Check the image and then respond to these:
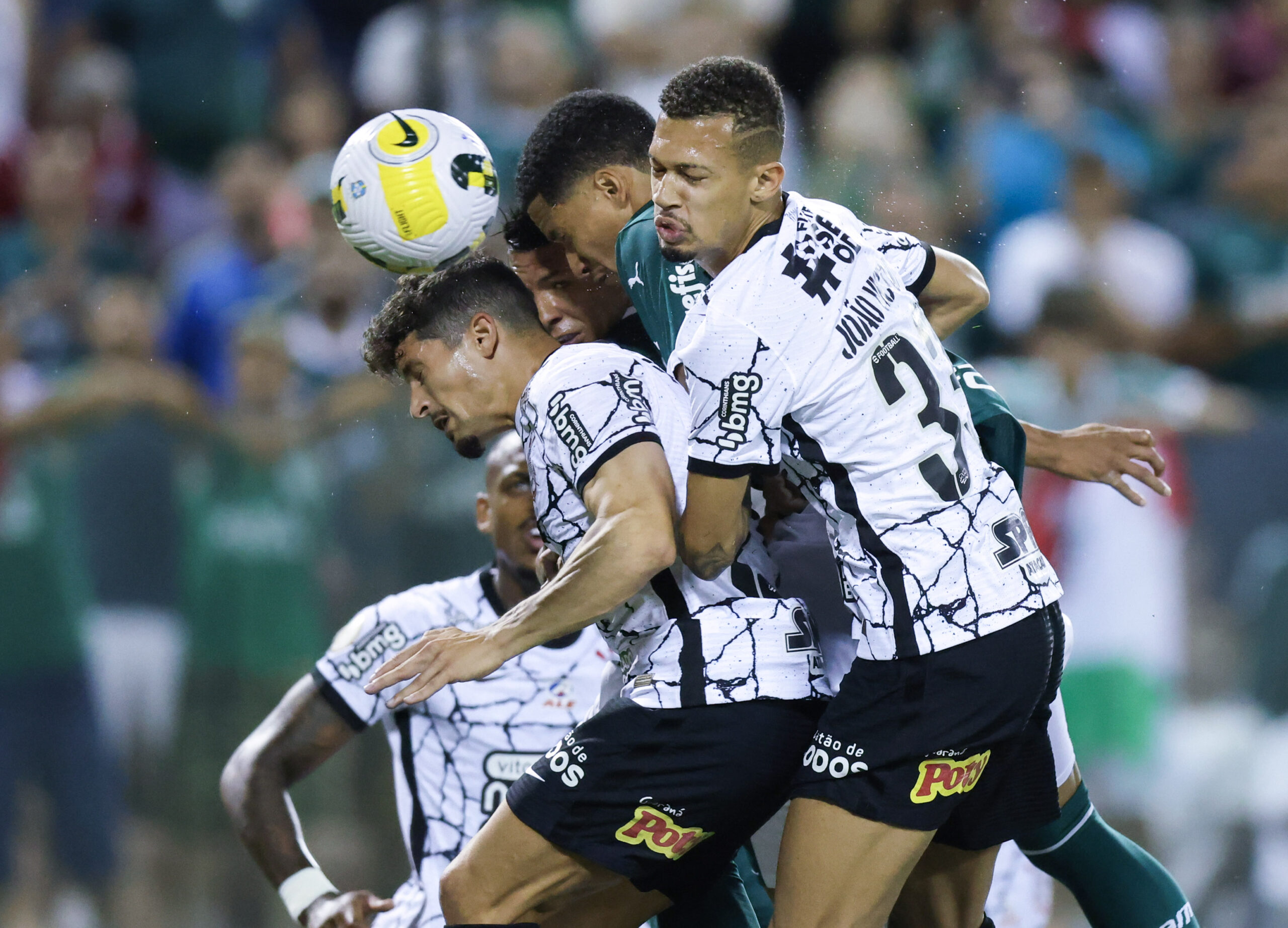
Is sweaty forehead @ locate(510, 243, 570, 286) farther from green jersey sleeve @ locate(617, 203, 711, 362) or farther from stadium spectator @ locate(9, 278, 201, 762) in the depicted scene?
stadium spectator @ locate(9, 278, 201, 762)

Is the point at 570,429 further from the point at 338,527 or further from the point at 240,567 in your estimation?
the point at 240,567

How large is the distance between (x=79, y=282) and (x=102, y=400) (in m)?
0.69

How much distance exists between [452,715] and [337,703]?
0.99 feet

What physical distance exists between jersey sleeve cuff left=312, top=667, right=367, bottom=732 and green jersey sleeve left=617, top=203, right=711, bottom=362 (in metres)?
1.29

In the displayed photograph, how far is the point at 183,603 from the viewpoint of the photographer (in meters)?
6.64

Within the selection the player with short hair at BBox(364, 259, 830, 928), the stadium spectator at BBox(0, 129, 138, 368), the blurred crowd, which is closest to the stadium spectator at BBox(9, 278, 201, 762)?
the blurred crowd

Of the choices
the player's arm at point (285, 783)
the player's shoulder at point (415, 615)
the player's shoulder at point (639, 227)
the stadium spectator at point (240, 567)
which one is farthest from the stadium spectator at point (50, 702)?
the player's shoulder at point (639, 227)

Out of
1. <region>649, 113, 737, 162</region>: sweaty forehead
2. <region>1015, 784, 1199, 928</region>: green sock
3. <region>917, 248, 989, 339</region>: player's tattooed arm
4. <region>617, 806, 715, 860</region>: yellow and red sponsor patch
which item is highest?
<region>649, 113, 737, 162</region>: sweaty forehead

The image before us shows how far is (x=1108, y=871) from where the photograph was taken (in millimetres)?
4035

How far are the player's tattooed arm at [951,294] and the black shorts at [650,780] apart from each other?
1.08m

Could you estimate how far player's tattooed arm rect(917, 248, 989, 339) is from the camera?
3902mm

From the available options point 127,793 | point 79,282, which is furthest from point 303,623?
point 79,282

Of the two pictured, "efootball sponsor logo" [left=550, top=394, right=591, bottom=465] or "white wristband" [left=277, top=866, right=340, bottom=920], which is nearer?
"efootball sponsor logo" [left=550, top=394, right=591, bottom=465]

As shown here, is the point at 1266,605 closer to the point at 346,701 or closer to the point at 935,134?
the point at 935,134
